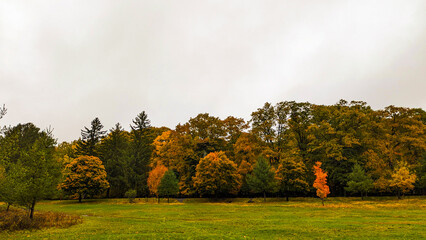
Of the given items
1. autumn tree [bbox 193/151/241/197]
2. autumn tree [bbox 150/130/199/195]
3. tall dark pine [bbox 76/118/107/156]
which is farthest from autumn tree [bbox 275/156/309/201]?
tall dark pine [bbox 76/118/107/156]

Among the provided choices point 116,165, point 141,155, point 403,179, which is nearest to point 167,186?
point 141,155

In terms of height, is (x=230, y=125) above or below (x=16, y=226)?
above

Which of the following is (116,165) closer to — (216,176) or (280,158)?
(216,176)

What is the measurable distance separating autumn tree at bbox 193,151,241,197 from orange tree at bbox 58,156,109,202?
22.7m

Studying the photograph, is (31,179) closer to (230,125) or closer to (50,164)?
(50,164)

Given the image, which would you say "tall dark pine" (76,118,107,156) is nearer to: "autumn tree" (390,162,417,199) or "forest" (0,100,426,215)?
"forest" (0,100,426,215)

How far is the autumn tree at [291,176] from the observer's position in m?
44.7

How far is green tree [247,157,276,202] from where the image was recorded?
45.5m

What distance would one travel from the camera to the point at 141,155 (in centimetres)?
6222

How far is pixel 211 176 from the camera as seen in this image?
47.7 meters

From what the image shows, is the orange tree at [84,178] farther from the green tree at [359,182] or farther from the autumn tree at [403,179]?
the autumn tree at [403,179]

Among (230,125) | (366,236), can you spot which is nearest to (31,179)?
(366,236)

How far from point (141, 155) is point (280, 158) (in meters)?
34.8

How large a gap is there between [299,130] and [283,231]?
141ft
